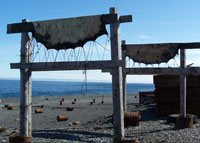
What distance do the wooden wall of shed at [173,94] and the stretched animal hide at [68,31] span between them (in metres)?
10.3

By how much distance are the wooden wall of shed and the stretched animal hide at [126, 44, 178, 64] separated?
5246 mm

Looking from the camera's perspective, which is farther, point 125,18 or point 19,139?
point 19,139

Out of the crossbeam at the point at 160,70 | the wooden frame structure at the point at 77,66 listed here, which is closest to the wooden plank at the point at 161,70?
the crossbeam at the point at 160,70

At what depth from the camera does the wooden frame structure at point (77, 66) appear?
8734 millimetres

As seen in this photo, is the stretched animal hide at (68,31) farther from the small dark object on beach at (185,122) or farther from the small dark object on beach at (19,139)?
the small dark object on beach at (185,122)

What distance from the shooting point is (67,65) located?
9273 mm

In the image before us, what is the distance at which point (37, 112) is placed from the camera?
1032 inches

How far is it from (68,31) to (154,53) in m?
5.28

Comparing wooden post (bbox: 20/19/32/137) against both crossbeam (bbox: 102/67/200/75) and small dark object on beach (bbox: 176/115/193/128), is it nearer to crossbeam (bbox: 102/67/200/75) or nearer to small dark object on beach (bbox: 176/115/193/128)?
crossbeam (bbox: 102/67/200/75)

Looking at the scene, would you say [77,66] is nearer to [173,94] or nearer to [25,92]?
[25,92]

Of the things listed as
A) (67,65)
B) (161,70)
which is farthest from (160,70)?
(67,65)

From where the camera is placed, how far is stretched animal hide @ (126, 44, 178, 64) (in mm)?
13125

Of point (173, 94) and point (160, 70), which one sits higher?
point (160, 70)

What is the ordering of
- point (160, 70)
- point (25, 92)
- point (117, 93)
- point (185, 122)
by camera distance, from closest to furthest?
1. point (117, 93)
2. point (25, 92)
3. point (160, 70)
4. point (185, 122)
